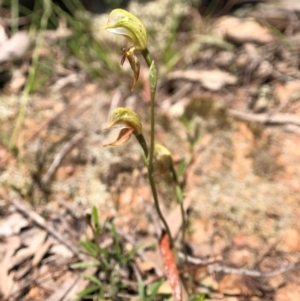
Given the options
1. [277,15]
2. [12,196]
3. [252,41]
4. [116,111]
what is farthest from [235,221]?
[277,15]

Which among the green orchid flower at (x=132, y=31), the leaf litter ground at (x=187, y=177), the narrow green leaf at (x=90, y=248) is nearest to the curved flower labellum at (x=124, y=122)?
the green orchid flower at (x=132, y=31)

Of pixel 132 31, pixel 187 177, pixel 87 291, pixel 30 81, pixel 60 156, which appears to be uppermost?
pixel 30 81

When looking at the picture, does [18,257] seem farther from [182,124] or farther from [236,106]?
[236,106]

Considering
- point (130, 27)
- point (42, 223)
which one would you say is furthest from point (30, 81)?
point (130, 27)

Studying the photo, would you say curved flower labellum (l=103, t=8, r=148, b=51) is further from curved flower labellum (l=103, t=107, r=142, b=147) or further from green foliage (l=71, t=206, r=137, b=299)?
green foliage (l=71, t=206, r=137, b=299)

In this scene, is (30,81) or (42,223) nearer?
(42,223)

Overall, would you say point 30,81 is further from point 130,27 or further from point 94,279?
point 130,27

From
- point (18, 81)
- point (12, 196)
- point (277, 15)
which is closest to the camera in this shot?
point (12, 196)

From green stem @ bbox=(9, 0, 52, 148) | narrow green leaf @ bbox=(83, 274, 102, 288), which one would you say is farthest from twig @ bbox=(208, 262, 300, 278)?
green stem @ bbox=(9, 0, 52, 148)
